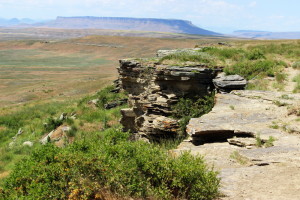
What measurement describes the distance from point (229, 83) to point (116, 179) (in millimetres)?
11086

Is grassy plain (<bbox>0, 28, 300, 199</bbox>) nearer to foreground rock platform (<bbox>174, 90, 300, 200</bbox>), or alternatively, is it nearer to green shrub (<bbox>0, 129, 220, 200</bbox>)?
green shrub (<bbox>0, 129, 220, 200</bbox>)

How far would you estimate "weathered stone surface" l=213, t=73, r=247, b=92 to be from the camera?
1482cm

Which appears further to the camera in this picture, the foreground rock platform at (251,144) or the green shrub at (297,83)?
the green shrub at (297,83)

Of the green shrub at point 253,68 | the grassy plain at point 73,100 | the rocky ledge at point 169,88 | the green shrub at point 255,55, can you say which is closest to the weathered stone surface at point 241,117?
the rocky ledge at point 169,88

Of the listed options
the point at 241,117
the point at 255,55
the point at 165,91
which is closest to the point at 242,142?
the point at 241,117

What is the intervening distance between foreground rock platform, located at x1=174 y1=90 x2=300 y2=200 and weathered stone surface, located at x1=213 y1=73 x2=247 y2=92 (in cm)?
70

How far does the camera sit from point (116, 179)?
5492 millimetres

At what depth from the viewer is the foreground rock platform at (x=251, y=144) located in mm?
6188

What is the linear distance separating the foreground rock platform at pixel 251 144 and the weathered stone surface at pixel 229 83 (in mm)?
699

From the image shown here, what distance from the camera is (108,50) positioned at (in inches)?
4156

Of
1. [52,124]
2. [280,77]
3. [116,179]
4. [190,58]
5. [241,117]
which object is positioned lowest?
[52,124]

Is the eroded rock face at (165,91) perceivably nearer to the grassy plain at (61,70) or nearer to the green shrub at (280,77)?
the green shrub at (280,77)

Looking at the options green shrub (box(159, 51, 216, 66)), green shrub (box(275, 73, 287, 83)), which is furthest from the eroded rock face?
green shrub (box(275, 73, 287, 83))

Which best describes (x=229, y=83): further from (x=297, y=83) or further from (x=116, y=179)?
(x=116, y=179)
